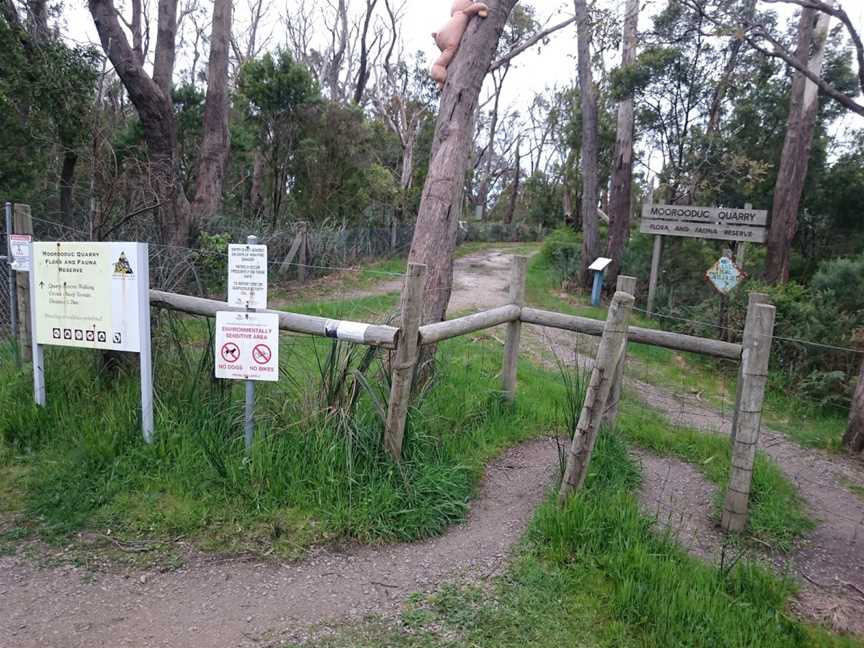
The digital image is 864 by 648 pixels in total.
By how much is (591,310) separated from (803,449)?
25.9 feet

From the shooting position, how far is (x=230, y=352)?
4.04 metres

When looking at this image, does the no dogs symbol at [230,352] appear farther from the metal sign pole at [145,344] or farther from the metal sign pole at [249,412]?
the metal sign pole at [145,344]

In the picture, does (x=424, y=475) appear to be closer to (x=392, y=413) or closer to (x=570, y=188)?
(x=392, y=413)

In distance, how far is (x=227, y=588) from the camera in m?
3.19

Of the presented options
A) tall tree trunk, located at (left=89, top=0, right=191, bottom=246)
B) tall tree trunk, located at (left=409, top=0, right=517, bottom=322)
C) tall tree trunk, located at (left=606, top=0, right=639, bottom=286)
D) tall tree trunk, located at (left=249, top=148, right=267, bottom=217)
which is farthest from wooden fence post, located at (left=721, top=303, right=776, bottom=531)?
tall tree trunk, located at (left=249, top=148, right=267, bottom=217)

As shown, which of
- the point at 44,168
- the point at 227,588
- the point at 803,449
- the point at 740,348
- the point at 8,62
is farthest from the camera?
the point at 44,168

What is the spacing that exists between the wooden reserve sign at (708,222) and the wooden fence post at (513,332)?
822cm

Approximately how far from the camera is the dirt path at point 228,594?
2.81 m

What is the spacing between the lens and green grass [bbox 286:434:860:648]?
9.26ft

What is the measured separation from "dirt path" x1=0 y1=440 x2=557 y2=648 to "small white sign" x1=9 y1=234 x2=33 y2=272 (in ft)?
8.43

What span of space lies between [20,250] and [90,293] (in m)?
1.13

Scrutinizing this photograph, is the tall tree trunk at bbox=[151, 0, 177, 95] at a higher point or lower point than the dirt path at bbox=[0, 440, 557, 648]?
higher

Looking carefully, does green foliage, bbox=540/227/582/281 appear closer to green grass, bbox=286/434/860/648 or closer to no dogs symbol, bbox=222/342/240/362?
no dogs symbol, bbox=222/342/240/362

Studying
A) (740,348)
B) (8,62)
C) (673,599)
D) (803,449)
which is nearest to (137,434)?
(673,599)
